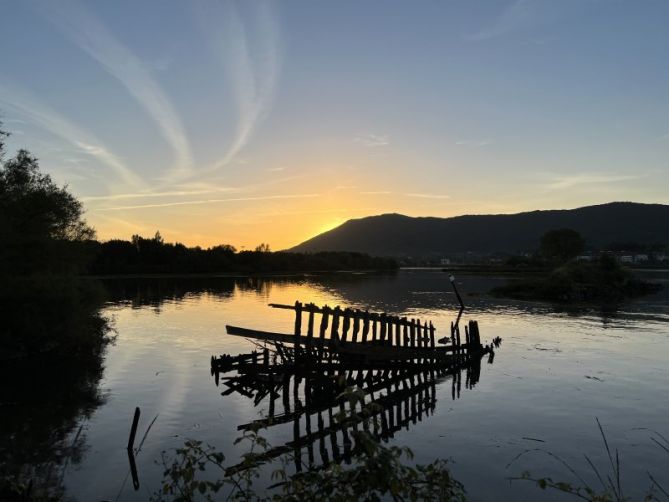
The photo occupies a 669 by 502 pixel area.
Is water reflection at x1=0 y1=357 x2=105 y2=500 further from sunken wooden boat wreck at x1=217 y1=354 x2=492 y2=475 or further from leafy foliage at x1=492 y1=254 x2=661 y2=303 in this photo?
leafy foliage at x1=492 y1=254 x2=661 y2=303

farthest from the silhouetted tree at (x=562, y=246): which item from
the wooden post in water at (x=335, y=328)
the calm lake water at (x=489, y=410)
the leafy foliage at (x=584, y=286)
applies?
the wooden post in water at (x=335, y=328)

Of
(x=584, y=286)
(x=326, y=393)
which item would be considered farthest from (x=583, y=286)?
(x=326, y=393)

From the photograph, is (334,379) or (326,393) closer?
(326,393)

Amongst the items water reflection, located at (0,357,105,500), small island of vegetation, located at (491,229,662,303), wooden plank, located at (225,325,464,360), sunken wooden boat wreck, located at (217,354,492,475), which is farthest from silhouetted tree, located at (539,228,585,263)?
water reflection, located at (0,357,105,500)

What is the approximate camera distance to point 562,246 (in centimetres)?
19100

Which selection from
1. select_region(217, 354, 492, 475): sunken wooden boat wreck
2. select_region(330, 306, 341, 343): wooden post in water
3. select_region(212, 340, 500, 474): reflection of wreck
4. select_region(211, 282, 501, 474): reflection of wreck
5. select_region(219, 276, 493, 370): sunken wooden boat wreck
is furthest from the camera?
select_region(219, 276, 493, 370): sunken wooden boat wreck

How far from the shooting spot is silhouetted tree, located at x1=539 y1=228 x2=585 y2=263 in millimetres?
190625

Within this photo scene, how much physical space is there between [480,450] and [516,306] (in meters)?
61.6

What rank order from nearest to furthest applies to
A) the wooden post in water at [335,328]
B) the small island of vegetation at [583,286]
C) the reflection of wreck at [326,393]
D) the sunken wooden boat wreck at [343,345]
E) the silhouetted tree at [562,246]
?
the reflection of wreck at [326,393]
the wooden post in water at [335,328]
the sunken wooden boat wreck at [343,345]
the small island of vegetation at [583,286]
the silhouetted tree at [562,246]

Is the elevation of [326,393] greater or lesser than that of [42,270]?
lesser

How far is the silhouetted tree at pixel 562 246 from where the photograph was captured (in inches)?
7505

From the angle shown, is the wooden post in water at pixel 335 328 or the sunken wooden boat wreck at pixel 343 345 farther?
the sunken wooden boat wreck at pixel 343 345

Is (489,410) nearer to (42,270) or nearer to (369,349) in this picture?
(369,349)

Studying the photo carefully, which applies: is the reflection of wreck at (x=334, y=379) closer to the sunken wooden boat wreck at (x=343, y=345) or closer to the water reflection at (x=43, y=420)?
the sunken wooden boat wreck at (x=343, y=345)
